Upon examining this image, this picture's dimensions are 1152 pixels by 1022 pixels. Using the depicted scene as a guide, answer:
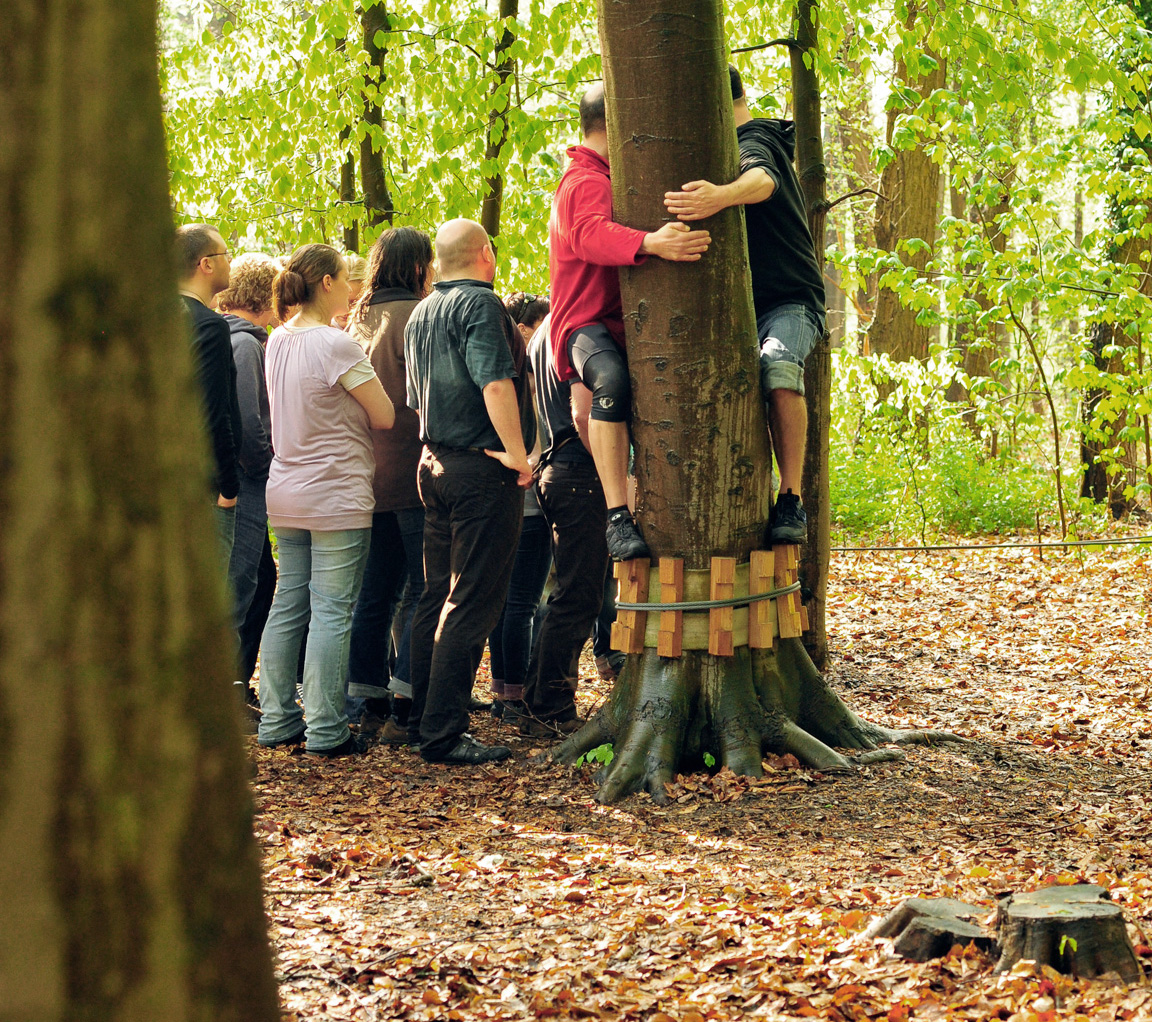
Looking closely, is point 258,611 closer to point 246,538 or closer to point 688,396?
point 246,538

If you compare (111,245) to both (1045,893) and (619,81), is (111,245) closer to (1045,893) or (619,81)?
(1045,893)

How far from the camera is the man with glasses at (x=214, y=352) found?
4.85 meters

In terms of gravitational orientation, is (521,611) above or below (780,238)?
below

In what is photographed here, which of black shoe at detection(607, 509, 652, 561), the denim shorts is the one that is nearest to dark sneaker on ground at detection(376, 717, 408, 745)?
black shoe at detection(607, 509, 652, 561)

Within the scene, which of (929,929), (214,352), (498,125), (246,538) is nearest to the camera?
(929,929)

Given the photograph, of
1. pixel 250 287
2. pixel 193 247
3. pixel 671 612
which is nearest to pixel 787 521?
pixel 671 612

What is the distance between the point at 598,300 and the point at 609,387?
380 millimetres

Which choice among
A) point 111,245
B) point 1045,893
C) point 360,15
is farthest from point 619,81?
point 360,15

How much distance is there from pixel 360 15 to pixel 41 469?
10.3 metres

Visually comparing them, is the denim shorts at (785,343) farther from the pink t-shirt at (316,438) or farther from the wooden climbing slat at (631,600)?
the pink t-shirt at (316,438)

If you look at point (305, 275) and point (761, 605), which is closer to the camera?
point (761, 605)

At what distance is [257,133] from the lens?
11.9 m

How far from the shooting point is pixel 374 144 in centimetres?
1025

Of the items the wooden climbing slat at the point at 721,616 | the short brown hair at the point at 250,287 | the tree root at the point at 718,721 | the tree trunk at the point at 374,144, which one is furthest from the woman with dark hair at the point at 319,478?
the tree trunk at the point at 374,144
